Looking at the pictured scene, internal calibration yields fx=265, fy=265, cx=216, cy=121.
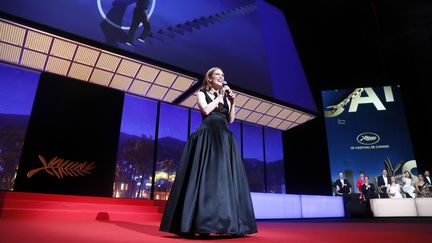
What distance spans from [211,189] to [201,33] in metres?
6.51

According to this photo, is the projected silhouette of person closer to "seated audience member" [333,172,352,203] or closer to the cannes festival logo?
"seated audience member" [333,172,352,203]

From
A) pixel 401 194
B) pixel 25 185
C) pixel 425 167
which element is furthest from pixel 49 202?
pixel 425 167

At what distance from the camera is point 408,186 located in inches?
331

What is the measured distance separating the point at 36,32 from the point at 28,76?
188 cm

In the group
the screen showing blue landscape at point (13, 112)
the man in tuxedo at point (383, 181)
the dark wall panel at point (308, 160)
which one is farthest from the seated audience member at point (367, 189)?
the screen showing blue landscape at point (13, 112)

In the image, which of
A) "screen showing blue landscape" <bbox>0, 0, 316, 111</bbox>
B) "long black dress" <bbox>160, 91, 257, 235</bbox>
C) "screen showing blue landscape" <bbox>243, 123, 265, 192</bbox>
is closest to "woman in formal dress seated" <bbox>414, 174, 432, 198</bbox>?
"screen showing blue landscape" <bbox>0, 0, 316, 111</bbox>

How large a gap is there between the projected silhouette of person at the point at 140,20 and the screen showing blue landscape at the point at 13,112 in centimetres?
302

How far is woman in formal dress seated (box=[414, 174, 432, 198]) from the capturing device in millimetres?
8008

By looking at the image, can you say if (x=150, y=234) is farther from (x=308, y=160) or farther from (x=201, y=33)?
(x=308, y=160)

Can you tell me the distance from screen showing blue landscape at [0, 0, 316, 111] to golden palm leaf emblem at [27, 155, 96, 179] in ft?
10.6

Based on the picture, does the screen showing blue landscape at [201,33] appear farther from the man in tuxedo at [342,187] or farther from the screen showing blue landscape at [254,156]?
the man in tuxedo at [342,187]

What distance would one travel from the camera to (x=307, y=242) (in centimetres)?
158

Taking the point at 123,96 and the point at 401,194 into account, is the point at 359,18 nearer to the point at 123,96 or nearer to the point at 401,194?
the point at 401,194

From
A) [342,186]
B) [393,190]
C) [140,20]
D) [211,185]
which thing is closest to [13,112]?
→ [140,20]
